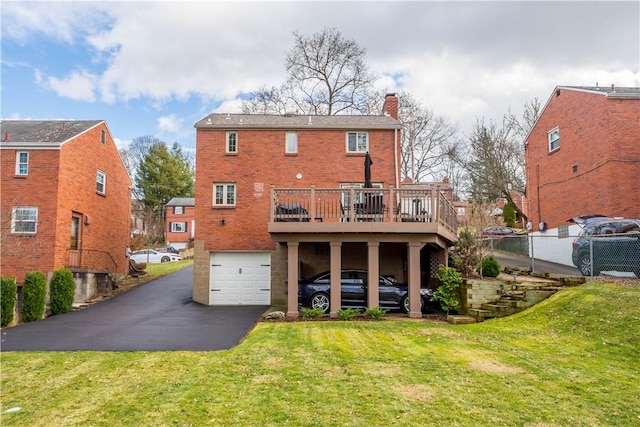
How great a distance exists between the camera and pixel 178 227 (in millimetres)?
47531

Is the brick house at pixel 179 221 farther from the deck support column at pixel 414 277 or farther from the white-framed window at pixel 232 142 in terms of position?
the deck support column at pixel 414 277

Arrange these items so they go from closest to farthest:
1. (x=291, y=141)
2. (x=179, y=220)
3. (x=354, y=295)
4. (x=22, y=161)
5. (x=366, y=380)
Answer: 1. (x=366, y=380)
2. (x=354, y=295)
3. (x=291, y=141)
4. (x=22, y=161)
5. (x=179, y=220)

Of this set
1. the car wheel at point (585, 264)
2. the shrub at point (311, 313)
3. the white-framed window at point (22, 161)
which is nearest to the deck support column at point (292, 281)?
the shrub at point (311, 313)

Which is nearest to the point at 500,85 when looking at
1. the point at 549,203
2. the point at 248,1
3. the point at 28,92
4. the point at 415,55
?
the point at 549,203

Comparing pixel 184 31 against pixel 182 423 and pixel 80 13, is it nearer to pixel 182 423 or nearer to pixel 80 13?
pixel 80 13

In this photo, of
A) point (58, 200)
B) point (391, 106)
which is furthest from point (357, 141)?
point (58, 200)

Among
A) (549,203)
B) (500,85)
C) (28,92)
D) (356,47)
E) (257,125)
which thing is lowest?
(549,203)

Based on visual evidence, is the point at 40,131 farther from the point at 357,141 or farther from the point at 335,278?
the point at 335,278

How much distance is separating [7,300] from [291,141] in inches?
453

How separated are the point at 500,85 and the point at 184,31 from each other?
92.2 feet

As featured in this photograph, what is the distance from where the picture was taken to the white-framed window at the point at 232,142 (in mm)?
17297

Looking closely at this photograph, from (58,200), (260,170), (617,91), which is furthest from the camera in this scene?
(617,91)

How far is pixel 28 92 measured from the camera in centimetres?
1727

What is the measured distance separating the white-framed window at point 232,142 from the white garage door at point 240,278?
436 centimetres
